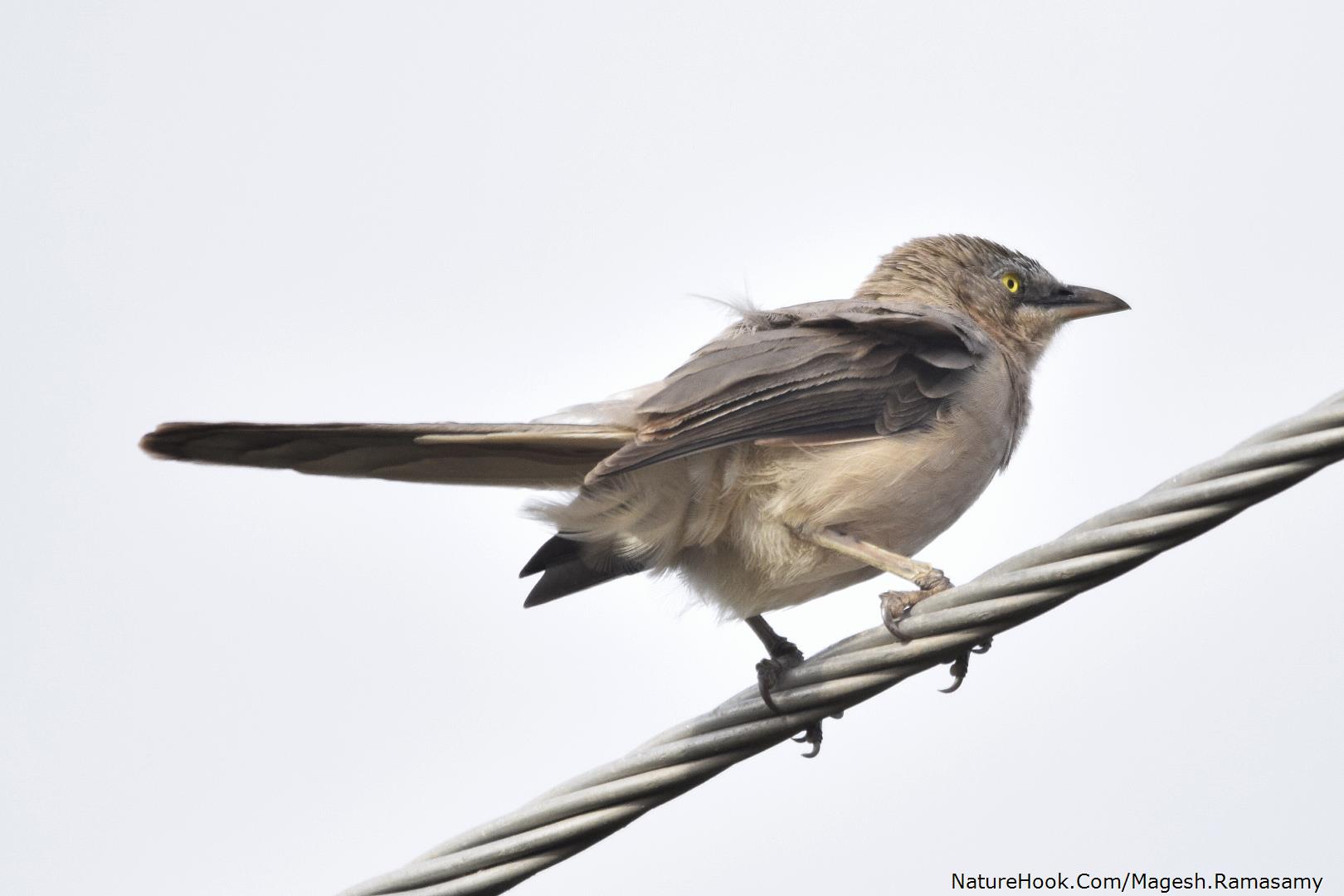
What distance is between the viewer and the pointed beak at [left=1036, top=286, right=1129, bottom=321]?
8.16 m

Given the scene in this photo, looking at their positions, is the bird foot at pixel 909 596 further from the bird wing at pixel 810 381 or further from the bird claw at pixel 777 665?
the bird wing at pixel 810 381

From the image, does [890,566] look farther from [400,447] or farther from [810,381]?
[400,447]

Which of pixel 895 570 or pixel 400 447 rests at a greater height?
pixel 400 447

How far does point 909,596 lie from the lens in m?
5.13

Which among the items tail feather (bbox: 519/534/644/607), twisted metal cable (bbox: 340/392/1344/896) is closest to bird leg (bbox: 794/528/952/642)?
twisted metal cable (bbox: 340/392/1344/896)

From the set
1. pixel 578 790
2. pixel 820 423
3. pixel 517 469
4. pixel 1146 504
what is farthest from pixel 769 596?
pixel 1146 504

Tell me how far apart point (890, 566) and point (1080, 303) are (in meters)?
3.21

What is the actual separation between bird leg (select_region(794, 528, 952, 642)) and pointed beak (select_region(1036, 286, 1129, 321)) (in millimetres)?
2754

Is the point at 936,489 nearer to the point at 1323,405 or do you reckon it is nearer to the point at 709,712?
the point at 709,712

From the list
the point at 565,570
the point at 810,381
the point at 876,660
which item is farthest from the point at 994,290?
the point at 876,660

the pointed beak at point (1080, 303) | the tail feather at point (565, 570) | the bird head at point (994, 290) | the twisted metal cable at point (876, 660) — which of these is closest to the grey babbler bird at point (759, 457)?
the tail feather at point (565, 570)

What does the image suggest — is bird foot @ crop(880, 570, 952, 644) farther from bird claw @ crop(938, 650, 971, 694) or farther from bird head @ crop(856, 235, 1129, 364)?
bird head @ crop(856, 235, 1129, 364)

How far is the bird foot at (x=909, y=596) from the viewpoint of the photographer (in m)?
4.96

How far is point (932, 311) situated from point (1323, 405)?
11.1 ft
